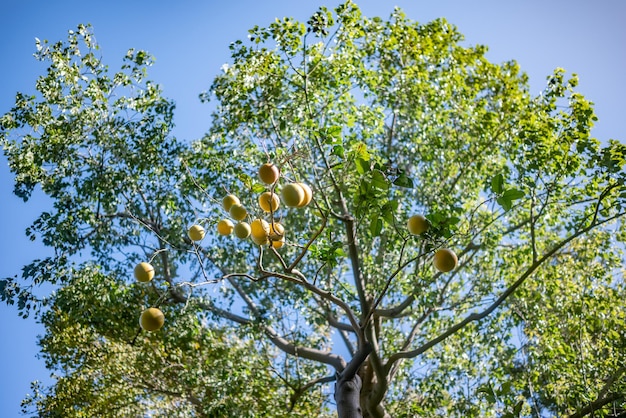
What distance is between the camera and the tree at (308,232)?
15.4 ft

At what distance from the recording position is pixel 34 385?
6.29 meters

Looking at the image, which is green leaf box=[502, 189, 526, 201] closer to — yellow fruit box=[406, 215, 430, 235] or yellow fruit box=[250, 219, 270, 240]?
yellow fruit box=[406, 215, 430, 235]

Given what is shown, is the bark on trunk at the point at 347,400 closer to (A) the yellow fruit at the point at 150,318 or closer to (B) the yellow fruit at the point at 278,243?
(B) the yellow fruit at the point at 278,243

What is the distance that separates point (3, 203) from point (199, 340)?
438cm

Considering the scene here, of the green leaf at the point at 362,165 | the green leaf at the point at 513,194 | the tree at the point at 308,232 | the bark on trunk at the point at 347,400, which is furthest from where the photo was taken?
the tree at the point at 308,232

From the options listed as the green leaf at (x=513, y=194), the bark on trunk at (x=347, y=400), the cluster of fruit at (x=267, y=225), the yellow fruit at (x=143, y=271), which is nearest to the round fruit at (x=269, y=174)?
the cluster of fruit at (x=267, y=225)

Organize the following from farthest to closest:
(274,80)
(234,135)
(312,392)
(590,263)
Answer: (312,392) < (590,263) < (234,135) < (274,80)

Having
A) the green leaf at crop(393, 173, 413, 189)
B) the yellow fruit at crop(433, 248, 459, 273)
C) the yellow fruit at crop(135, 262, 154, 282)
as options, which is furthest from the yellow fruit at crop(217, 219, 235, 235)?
the yellow fruit at crop(433, 248, 459, 273)

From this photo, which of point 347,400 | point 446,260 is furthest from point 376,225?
point 347,400

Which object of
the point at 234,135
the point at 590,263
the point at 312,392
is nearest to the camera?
the point at 234,135

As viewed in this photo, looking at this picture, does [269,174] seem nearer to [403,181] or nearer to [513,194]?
[403,181]

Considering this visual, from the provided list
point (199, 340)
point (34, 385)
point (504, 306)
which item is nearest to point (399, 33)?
point (504, 306)

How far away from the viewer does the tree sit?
185 inches

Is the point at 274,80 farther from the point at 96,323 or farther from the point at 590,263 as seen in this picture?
the point at 590,263
